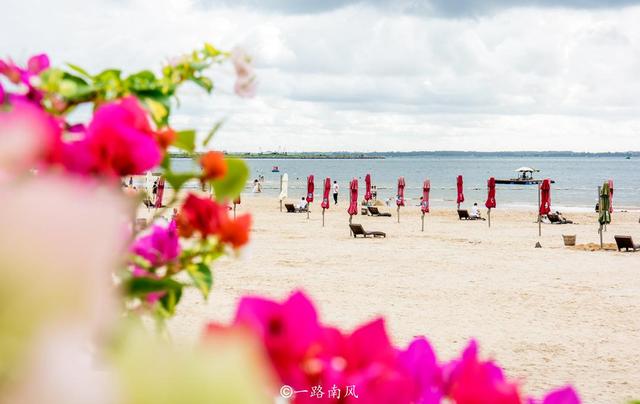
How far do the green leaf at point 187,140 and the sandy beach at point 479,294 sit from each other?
540cm

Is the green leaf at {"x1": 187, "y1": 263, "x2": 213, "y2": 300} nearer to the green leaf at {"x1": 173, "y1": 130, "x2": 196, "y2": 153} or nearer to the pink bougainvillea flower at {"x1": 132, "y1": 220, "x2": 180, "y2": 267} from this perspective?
the pink bougainvillea flower at {"x1": 132, "y1": 220, "x2": 180, "y2": 267}

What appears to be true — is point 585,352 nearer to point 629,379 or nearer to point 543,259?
point 629,379

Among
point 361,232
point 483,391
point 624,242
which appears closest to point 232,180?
point 483,391

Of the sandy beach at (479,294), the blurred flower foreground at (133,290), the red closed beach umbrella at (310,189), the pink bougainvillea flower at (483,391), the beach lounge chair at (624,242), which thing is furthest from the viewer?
the red closed beach umbrella at (310,189)

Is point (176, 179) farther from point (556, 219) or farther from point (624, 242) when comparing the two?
point (556, 219)

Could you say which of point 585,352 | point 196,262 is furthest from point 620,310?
point 196,262

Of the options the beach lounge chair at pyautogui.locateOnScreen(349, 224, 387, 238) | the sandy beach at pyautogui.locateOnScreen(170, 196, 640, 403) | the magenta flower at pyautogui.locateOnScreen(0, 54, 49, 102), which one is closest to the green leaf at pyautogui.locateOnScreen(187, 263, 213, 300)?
the magenta flower at pyautogui.locateOnScreen(0, 54, 49, 102)

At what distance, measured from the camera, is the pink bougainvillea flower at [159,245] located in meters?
1.15

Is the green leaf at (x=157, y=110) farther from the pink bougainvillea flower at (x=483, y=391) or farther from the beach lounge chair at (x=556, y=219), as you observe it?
the beach lounge chair at (x=556, y=219)

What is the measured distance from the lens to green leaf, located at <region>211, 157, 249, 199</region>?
1.05 metres

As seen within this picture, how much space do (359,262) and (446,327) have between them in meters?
7.16

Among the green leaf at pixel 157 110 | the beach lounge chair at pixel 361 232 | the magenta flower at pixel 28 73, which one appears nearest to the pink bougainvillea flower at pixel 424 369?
the green leaf at pixel 157 110

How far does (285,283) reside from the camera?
14.7 m

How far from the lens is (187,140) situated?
Answer: 113cm
